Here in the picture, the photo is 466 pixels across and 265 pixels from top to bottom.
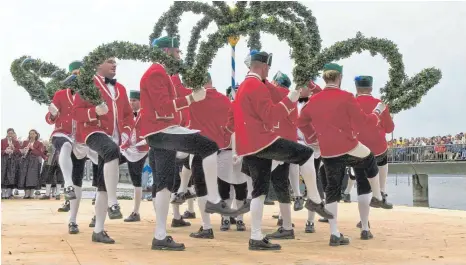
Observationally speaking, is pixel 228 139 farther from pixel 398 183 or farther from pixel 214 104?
pixel 398 183

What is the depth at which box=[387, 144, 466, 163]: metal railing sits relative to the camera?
30219 mm

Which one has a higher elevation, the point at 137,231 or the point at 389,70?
the point at 389,70

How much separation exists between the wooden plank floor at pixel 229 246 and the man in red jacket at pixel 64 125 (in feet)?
3.01

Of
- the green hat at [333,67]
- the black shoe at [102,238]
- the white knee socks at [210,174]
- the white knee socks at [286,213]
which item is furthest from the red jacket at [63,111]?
the green hat at [333,67]

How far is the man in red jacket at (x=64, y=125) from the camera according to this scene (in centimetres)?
812

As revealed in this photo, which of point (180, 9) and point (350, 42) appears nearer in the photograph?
point (350, 42)

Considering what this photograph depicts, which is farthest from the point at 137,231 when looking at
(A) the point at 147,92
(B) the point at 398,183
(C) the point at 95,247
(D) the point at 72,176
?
(B) the point at 398,183

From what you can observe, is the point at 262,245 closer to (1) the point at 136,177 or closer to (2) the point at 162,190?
(2) the point at 162,190

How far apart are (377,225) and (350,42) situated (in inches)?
127

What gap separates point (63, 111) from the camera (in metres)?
8.80

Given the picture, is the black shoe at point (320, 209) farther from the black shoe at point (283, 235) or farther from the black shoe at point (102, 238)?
the black shoe at point (102, 238)

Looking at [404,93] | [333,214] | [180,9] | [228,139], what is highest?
[180,9]

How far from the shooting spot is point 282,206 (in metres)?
7.05

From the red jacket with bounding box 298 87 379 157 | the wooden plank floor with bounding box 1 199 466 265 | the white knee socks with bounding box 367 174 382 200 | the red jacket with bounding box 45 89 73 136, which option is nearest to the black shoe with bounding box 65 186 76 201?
the wooden plank floor with bounding box 1 199 466 265
